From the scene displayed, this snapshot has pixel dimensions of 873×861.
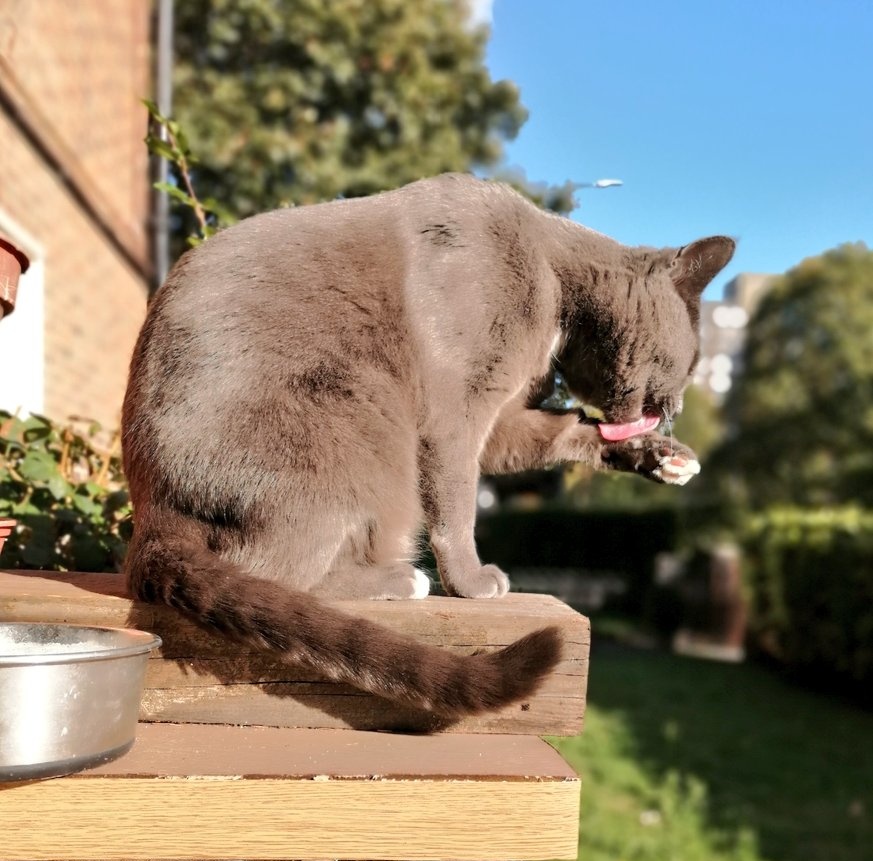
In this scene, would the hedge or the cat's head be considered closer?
the cat's head

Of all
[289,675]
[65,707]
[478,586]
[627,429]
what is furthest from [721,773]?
[65,707]

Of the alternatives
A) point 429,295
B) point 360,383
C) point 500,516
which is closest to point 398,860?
point 360,383

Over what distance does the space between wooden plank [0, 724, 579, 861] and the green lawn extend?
260cm

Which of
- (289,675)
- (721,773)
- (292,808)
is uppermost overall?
(289,675)

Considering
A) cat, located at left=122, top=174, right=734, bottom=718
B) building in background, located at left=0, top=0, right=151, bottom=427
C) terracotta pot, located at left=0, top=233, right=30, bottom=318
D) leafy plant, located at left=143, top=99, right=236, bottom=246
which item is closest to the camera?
cat, located at left=122, top=174, right=734, bottom=718

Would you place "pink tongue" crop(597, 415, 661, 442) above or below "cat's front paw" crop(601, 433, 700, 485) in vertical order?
above

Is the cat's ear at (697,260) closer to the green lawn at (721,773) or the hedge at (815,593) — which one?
the green lawn at (721,773)

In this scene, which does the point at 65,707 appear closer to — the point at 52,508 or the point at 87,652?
the point at 87,652

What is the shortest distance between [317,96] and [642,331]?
19.2 feet

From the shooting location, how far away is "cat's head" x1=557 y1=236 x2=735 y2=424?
1596 millimetres

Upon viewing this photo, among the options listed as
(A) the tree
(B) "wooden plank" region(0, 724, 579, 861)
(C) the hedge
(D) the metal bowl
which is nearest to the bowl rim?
(D) the metal bowl

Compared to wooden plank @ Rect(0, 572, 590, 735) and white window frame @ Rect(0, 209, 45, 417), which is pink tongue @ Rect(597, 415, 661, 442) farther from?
white window frame @ Rect(0, 209, 45, 417)

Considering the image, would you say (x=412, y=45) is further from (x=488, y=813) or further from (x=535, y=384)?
(x=488, y=813)

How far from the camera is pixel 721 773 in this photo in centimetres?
448
